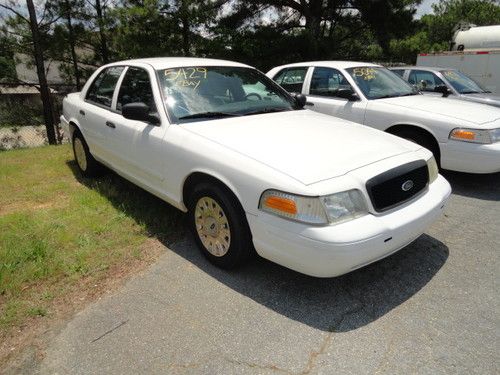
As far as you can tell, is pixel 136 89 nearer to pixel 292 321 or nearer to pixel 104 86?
pixel 104 86

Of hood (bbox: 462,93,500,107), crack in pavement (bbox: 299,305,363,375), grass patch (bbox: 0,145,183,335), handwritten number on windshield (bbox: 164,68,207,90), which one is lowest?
crack in pavement (bbox: 299,305,363,375)

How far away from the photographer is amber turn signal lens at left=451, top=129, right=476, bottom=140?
15.5 ft

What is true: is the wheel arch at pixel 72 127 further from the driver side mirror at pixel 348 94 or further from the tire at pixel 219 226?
the driver side mirror at pixel 348 94

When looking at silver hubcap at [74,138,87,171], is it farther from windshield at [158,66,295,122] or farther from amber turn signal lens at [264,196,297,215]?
amber turn signal lens at [264,196,297,215]

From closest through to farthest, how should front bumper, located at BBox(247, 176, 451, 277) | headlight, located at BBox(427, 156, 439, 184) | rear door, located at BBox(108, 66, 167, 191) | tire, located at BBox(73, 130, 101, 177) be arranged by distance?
front bumper, located at BBox(247, 176, 451, 277) < headlight, located at BBox(427, 156, 439, 184) < rear door, located at BBox(108, 66, 167, 191) < tire, located at BBox(73, 130, 101, 177)

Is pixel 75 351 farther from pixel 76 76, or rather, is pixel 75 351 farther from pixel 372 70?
pixel 76 76

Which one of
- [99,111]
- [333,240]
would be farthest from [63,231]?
[333,240]

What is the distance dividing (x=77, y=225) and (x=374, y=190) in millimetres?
2939

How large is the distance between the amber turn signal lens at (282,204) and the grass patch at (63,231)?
148cm

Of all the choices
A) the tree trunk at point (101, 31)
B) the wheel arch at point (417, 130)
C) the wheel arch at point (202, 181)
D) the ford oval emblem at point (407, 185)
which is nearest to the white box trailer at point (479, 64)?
the wheel arch at point (417, 130)

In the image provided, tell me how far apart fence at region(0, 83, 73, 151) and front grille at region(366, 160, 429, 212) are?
1062 centimetres

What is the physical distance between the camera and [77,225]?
414 centimetres

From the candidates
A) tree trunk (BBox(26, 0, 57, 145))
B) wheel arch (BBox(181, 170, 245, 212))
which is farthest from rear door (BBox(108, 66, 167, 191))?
tree trunk (BBox(26, 0, 57, 145))

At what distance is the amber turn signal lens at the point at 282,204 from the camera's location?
263 centimetres
